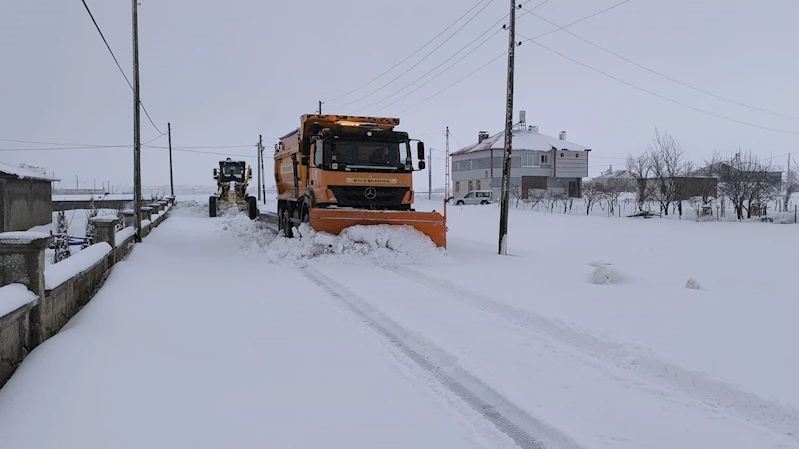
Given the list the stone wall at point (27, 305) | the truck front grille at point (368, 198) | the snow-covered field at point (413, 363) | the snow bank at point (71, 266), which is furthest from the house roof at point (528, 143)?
the stone wall at point (27, 305)

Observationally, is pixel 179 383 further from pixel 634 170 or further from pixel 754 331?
pixel 634 170

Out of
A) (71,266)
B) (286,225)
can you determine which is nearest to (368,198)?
(286,225)

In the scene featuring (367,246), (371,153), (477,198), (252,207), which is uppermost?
(371,153)

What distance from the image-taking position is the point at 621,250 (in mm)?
17109

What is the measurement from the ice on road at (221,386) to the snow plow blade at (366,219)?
201 inches

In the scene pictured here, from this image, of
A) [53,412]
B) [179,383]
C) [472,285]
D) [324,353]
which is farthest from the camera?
[472,285]

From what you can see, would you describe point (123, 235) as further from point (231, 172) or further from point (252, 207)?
point (231, 172)

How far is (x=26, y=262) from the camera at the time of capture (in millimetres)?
5375

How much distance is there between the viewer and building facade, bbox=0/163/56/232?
22797 millimetres

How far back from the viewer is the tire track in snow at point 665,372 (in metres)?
4.27

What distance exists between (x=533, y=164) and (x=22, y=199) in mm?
45337

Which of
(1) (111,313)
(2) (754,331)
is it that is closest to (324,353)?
(1) (111,313)

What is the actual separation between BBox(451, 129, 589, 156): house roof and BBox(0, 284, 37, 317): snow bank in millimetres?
53613

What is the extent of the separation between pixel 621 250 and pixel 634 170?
2121 cm
